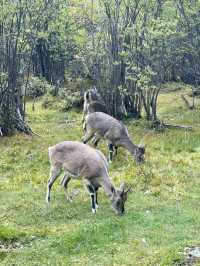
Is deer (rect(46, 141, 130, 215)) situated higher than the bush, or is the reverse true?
deer (rect(46, 141, 130, 215))

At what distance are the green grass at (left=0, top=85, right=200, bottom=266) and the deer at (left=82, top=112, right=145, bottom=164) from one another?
390mm

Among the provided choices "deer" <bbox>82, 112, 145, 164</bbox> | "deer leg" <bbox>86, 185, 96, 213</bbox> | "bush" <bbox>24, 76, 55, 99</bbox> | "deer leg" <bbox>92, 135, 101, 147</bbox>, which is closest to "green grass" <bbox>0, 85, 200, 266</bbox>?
"deer leg" <bbox>86, 185, 96, 213</bbox>

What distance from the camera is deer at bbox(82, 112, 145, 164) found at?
58.3 feet

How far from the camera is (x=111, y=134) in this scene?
18.6m

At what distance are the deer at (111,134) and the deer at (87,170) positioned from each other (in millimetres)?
3968

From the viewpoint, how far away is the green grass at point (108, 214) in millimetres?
10523

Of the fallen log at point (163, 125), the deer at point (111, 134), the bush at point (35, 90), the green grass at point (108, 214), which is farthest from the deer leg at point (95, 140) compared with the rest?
the bush at point (35, 90)

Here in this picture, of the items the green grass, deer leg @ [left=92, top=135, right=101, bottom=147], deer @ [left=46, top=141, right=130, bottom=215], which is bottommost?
the green grass

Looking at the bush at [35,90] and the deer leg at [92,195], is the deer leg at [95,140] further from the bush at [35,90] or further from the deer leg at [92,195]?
the bush at [35,90]

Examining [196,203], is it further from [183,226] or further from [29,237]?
[29,237]

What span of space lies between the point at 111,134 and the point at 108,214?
6.21 metres

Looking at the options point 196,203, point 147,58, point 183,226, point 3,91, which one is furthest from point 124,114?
point 183,226

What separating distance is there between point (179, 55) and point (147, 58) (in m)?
3.94

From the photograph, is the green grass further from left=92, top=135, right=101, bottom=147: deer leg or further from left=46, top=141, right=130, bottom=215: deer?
left=92, top=135, right=101, bottom=147: deer leg
